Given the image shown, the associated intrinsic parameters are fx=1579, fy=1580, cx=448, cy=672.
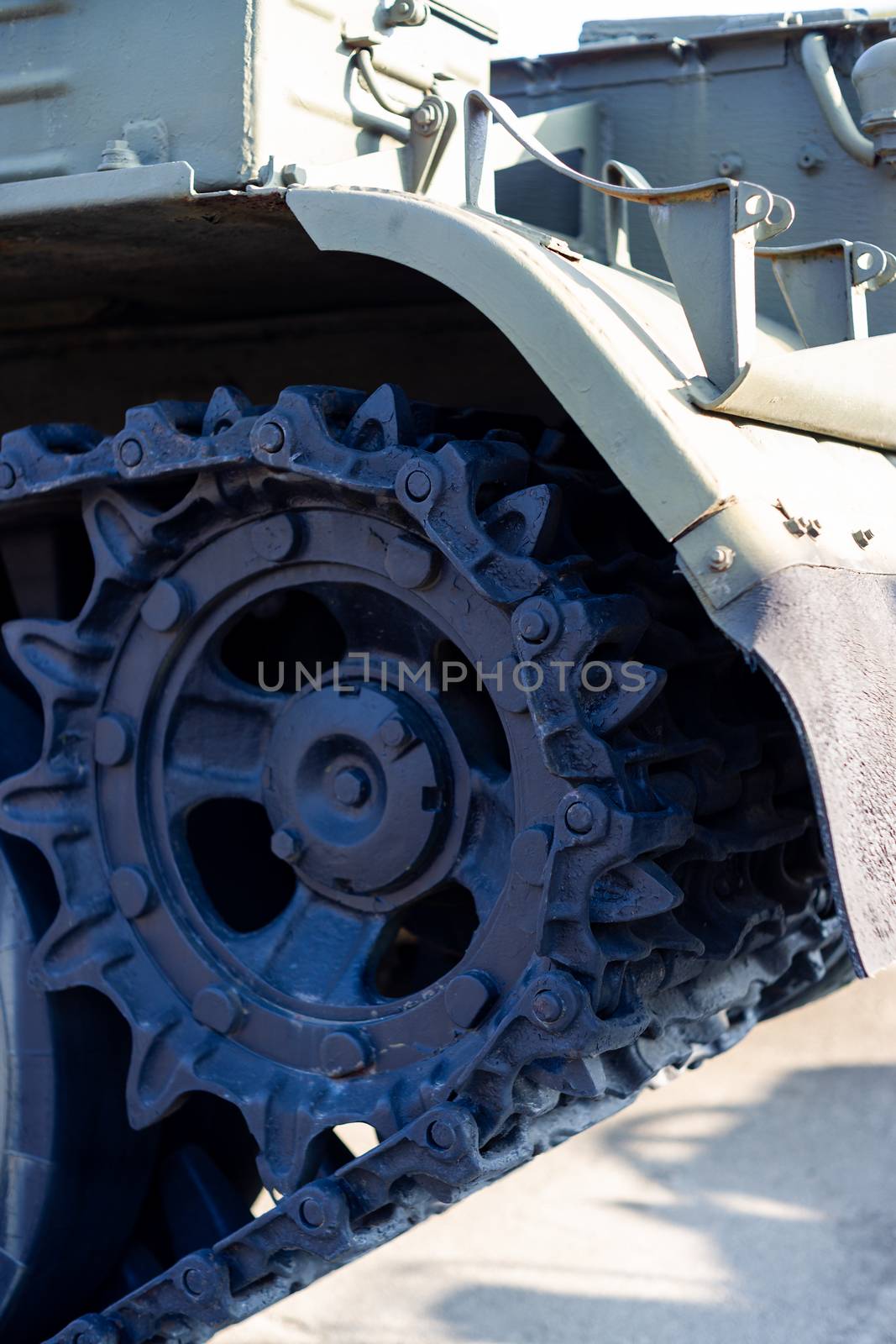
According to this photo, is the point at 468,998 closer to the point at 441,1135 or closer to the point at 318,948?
the point at 441,1135

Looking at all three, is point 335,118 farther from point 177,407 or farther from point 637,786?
point 637,786

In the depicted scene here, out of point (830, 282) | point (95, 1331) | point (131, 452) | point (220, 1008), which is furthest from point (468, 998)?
point (830, 282)

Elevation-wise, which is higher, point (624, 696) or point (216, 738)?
point (624, 696)

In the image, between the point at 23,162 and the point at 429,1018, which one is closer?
the point at 429,1018

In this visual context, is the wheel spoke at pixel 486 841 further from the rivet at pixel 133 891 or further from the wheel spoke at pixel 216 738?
the rivet at pixel 133 891

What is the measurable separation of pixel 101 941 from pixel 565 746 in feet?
2.63

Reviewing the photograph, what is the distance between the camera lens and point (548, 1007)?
1.74 metres

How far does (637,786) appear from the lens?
1785 millimetres

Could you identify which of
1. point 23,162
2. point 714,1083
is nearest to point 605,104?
point 23,162

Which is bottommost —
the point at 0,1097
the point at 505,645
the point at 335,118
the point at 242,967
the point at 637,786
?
the point at 0,1097

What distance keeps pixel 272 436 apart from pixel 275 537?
176 millimetres

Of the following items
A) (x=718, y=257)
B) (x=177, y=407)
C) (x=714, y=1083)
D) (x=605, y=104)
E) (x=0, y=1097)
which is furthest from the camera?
(x=714, y=1083)

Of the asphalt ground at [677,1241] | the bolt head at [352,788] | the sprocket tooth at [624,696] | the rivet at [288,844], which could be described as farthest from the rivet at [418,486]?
the asphalt ground at [677,1241]

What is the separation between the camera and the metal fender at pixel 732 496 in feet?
5.25
